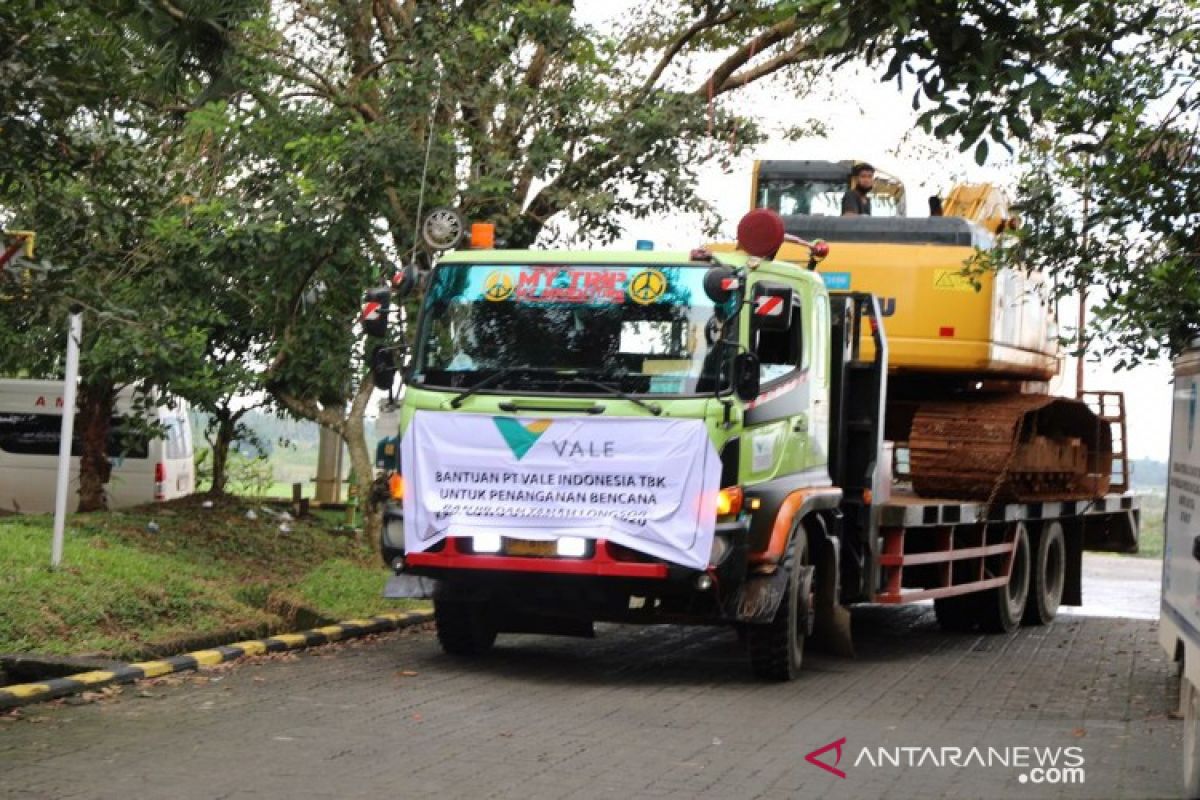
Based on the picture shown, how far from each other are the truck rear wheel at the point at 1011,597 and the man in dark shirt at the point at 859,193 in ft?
10.9

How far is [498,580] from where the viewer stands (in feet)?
41.0

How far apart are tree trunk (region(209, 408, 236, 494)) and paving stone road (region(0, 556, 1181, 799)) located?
9481mm

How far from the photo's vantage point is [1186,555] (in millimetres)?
8352

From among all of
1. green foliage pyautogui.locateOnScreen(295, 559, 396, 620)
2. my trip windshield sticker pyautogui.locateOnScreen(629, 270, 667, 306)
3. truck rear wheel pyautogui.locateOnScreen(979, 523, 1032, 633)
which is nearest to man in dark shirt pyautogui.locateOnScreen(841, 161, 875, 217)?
truck rear wheel pyautogui.locateOnScreen(979, 523, 1032, 633)

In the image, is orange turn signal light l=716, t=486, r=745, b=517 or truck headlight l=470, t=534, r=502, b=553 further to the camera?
truck headlight l=470, t=534, r=502, b=553

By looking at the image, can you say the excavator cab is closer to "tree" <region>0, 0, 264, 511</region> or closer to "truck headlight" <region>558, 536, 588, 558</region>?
"tree" <region>0, 0, 264, 511</region>

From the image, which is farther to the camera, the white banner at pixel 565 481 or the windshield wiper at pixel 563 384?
the windshield wiper at pixel 563 384

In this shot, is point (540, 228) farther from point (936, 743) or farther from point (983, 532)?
point (936, 743)

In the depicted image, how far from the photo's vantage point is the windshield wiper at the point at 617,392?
12453 mm

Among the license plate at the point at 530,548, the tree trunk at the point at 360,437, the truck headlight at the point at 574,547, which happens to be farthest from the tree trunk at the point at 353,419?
the truck headlight at the point at 574,547

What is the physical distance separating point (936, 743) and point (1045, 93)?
11.4ft

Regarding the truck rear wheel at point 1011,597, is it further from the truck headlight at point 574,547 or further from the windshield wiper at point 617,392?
the truck headlight at point 574,547

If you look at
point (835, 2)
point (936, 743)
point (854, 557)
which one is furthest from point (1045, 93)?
point (854, 557)

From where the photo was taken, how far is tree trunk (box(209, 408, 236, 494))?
24.1 metres
